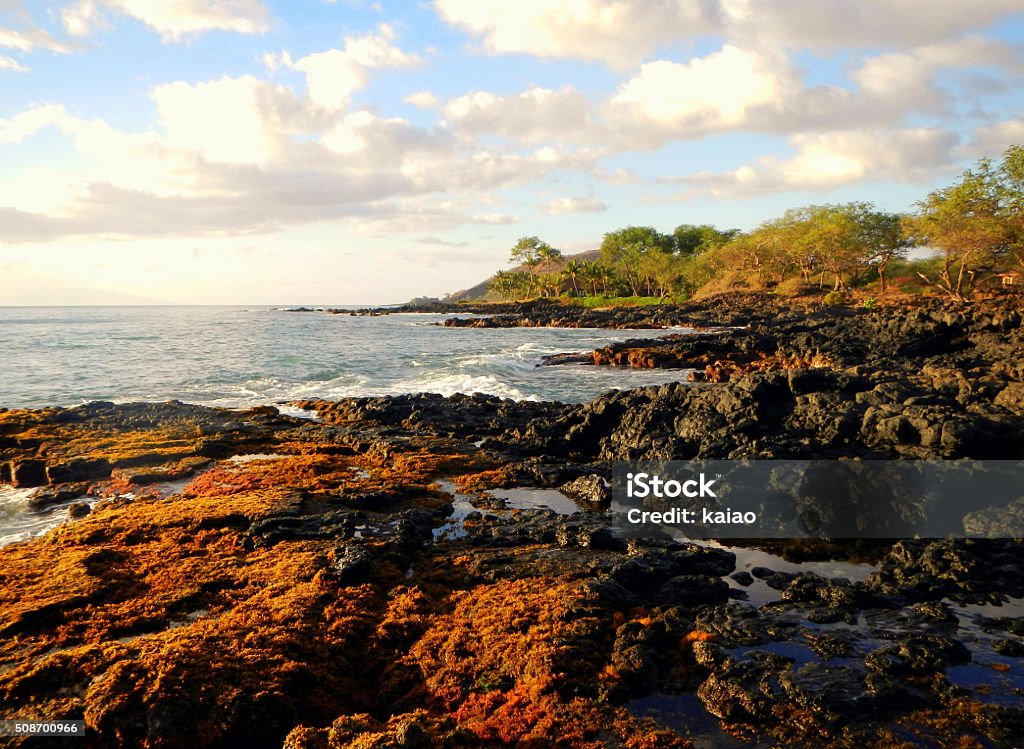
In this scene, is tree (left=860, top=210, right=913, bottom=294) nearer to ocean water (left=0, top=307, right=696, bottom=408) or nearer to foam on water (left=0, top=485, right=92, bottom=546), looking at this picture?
ocean water (left=0, top=307, right=696, bottom=408)

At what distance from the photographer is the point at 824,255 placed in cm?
9688

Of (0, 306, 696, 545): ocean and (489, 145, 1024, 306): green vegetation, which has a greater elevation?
(489, 145, 1024, 306): green vegetation

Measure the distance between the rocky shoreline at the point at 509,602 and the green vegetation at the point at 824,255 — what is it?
187 feet

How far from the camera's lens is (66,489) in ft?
61.6

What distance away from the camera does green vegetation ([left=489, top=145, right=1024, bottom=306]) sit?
63312 mm

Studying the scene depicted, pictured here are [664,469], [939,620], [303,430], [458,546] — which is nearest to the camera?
[939,620]

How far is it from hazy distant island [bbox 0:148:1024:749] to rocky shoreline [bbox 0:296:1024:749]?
2.2 inches

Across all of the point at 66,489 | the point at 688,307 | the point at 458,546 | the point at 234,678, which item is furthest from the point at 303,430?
the point at 688,307

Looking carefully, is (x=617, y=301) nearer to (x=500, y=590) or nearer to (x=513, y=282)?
(x=513, y=282)

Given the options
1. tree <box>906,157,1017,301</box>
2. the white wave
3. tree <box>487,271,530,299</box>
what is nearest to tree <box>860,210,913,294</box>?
tree <box>906,157,1017,301</box>

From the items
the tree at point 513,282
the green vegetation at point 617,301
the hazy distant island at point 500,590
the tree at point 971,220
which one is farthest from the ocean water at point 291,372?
the tree at point 513,282

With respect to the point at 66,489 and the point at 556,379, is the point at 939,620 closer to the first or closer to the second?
the point at 66,489

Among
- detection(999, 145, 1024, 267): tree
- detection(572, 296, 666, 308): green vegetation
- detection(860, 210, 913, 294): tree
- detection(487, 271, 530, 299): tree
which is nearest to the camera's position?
detection(999, 145, 1024, 267): tree

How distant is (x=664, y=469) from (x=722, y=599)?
6.84m
